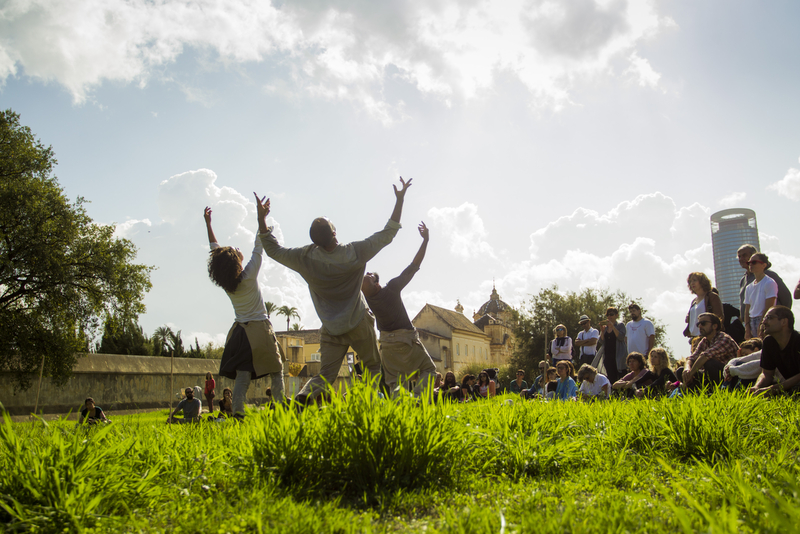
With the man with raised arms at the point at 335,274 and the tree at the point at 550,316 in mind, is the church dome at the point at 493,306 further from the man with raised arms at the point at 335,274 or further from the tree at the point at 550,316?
the man with raised arms at the point at 335,274

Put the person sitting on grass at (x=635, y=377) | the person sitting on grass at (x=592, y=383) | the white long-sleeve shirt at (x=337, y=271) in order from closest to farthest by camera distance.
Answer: the white long-sleeve shirt at (x=337, y=271) < the person sitting on grass at (x=635, y=377) < the person sitting on grass at (x=592, y=383)

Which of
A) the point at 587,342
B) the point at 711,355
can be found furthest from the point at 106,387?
the point at 711,355

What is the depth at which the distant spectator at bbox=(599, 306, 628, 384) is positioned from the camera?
34.0 feet

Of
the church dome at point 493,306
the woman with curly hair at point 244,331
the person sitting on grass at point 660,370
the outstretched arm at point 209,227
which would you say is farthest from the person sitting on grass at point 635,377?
the church dome at point 493,306

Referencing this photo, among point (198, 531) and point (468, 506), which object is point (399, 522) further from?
point (198, 531)

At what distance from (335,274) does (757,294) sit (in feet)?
19.2

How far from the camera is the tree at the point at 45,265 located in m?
26.0

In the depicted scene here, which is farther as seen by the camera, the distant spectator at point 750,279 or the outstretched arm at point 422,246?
the distant spectator at point 750,279

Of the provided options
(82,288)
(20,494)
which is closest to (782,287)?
(20,494)

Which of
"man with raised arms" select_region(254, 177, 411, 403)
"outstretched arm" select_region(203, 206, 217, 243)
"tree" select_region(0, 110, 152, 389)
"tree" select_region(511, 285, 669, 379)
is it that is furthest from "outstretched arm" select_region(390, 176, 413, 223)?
"tree" select_region(511, 285, 669, 379)

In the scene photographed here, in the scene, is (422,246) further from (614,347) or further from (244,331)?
(614,347)

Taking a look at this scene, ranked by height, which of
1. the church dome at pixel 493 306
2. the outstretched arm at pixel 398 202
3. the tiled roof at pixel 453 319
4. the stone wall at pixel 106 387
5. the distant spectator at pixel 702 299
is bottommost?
the stone wall at pixel 106 387

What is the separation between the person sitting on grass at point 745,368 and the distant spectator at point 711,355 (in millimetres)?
123

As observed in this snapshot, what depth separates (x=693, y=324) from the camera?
8.45 m
